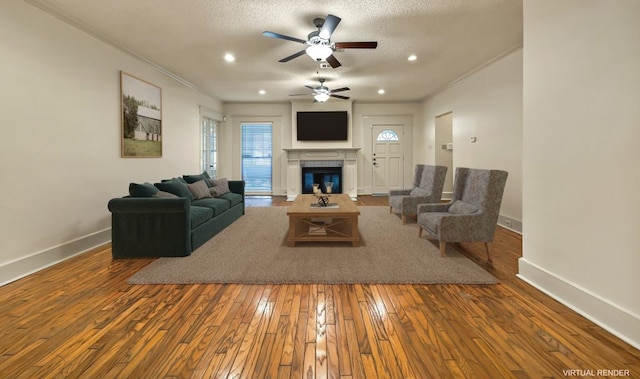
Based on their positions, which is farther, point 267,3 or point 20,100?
point 267,3

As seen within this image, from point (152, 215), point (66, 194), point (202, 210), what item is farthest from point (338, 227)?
point (66, 194)

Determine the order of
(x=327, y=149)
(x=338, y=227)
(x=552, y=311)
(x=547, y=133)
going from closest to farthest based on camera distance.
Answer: (x=552, y=311) → (x=547, y=133) → (x=338, y=227) → (x=327, y=149)

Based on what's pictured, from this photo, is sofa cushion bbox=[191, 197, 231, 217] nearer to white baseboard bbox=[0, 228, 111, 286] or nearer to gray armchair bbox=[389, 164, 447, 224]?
white baseboard bbox=[0, 228, 111, 286]

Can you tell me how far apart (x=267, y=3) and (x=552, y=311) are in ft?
12.5

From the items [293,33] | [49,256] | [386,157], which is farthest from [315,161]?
[49,256]

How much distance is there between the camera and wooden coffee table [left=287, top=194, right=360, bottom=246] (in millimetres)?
3824

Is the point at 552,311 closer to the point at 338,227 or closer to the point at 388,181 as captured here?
the point at 338,227

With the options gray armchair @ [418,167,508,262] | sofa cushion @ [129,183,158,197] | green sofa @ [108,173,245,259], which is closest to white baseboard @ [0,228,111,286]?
green sofa @ [108,173,245,259]

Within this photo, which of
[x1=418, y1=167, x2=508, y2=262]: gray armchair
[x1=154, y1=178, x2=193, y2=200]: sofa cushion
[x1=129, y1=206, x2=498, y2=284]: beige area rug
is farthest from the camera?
[x1=154, y1=178, x2=193, y2=200]: sofa cushion

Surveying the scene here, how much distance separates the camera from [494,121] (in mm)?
5312

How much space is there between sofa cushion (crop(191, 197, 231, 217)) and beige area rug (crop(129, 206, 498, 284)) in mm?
364

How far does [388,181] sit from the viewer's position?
930cm

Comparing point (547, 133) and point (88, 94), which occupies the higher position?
point (88, 94)

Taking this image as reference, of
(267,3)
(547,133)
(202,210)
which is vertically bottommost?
(202,210)
